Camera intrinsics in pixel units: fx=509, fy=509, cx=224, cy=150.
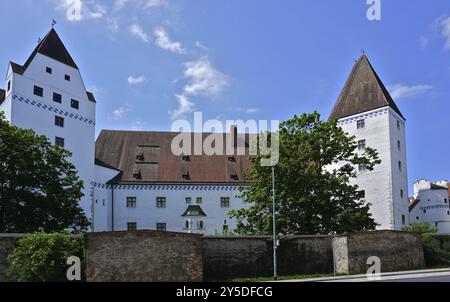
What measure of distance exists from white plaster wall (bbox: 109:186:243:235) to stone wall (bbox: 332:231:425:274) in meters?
22.0

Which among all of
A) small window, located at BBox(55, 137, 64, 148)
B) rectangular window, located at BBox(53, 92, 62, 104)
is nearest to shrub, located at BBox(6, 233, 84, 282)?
small window, located at BBox(55, 137, 64, 148)

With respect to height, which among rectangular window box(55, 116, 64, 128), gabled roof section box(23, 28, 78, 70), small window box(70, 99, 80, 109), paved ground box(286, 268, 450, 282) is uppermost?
gabled roof section box(23, 28, 78, 70)

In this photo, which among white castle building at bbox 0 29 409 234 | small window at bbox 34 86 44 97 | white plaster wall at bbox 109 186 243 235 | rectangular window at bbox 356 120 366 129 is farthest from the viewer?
white plaster wall at bbox 109 186 243 235

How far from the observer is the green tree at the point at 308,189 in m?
33.0

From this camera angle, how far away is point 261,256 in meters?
28.1

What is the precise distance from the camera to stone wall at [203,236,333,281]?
88.4 ft

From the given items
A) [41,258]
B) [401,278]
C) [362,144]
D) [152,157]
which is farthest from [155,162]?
[401,278]

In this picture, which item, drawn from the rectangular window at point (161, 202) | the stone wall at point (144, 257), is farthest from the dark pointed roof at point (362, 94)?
the stone wall at point (144, 257)

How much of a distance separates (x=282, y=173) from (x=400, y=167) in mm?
17249

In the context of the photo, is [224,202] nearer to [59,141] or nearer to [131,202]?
[131,202]

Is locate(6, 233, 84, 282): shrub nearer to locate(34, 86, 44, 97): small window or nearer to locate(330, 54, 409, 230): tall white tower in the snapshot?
locate(34, 86, 44, 97): small window

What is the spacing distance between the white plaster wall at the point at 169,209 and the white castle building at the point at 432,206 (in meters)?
32.0
